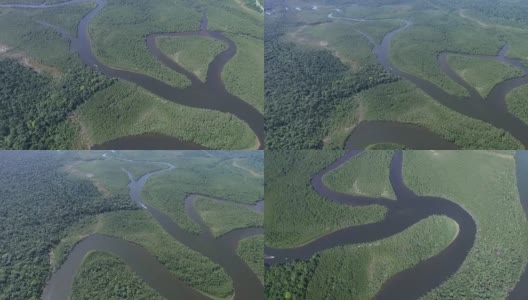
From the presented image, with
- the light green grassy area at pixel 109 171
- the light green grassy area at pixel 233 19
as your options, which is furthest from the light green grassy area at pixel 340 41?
the light green grassy area at pixel 109 171

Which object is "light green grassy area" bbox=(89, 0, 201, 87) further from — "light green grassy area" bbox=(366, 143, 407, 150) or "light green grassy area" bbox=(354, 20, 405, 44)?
"light green grassy area" bbox=(354, 20, 405, 44)

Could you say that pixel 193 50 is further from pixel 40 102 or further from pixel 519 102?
pixel 519 102

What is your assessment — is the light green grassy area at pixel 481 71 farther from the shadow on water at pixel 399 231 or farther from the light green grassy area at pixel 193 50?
Answer: the light green grassy area at pixel 193 50

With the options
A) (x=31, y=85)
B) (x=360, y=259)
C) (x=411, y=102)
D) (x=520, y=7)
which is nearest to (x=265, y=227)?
(x=360, y=259)

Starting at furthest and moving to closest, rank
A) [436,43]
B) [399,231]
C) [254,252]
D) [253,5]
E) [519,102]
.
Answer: [253,5] < [436,43] < [519,102] < [399,231] < [254,252]

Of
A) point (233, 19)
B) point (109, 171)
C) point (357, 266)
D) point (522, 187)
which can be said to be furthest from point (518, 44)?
point (109, 171)

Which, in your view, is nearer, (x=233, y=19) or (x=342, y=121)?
(x=342, y=121)

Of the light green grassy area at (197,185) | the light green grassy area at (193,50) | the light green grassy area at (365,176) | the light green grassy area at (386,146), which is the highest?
the light green grassy area at (193,50)

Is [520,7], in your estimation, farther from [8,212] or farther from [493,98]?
[8,212]
